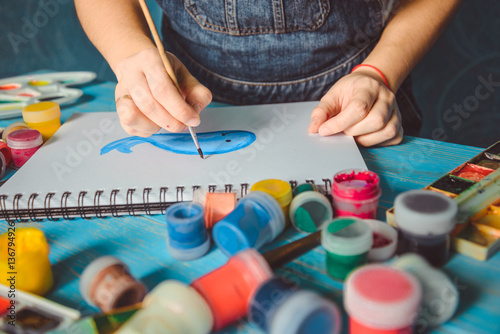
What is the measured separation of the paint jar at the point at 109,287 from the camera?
17.5 inches

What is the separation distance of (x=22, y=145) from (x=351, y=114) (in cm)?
56

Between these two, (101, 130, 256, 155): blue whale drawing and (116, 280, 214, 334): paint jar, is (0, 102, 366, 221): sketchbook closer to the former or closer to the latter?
(101, 130, 256, 155): blue whale drawing

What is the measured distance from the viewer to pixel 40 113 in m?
0.84

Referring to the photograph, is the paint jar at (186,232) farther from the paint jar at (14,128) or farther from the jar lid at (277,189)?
the paint jar at (14,128)

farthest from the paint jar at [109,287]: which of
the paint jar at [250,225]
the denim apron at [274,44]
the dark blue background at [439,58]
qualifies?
the dark blue background at [439,58]

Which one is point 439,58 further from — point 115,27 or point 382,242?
point 382,242

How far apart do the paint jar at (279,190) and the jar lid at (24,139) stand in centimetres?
43

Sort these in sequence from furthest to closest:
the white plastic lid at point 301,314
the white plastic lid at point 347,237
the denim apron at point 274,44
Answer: the denim apron at point 274,44
the white plastic lid at point 347,237
the white plastic lid at point 301,314

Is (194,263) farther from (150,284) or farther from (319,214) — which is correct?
(319,214)

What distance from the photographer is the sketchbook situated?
626mm

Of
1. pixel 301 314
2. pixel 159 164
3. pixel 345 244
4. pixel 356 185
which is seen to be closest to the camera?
pixel 301 314

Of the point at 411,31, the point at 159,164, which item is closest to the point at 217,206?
the point at 159,164

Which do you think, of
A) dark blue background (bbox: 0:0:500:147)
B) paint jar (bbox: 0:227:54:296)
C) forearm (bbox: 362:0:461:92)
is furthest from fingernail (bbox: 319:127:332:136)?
dark blue background (bbox: 0:0:500:147)

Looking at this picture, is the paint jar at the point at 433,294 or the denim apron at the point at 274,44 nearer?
the paint jar at the point at 433,294
